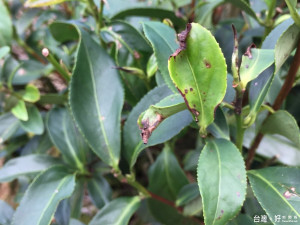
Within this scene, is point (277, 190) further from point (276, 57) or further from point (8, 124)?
point (8, 124)

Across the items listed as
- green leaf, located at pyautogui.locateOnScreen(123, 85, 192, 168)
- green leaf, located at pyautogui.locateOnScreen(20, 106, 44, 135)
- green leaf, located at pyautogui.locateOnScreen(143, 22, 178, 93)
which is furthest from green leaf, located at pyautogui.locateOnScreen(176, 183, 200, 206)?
green leaf, located at pyautogui.locateOnScreen(20, 106, 44, 135)

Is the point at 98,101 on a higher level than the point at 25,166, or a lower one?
higher

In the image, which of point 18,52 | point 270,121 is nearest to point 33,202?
point 270,121

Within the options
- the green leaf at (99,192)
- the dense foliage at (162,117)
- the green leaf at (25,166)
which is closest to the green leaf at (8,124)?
the dense foliage at (162,117)

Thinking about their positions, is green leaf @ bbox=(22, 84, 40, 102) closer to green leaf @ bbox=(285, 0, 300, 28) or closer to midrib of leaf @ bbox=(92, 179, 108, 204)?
midrib of leaf @ bbox=(92, 179, 108, 204)

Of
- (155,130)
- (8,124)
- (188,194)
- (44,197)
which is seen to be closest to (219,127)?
(155,130)

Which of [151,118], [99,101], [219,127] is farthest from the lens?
[99,101]

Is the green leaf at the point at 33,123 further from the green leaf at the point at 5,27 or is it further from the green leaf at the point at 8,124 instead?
the green leaf at the point at 5,27
